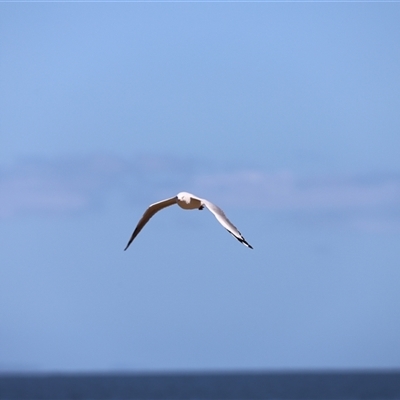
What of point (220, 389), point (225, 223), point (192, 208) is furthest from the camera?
point (220, 389)

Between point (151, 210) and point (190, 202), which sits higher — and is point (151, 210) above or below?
above

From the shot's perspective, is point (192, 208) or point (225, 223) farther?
point (192, 208)

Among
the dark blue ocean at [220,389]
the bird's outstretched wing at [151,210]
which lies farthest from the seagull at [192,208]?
the dark blue ocean at [220,389]

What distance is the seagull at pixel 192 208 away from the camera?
19078 mm

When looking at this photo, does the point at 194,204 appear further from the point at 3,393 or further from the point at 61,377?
the point at 61,377

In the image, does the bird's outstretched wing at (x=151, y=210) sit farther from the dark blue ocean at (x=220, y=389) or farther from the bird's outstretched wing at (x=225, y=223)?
the dark blue ocean at (x=220, y=389)

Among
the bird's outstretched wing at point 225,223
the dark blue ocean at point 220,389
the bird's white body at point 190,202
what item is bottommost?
the bird's outstretched wing at point 225,223

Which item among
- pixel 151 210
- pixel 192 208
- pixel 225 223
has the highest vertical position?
pixel 151 210

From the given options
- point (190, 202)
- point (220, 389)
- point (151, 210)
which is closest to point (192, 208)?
point (190, 202)

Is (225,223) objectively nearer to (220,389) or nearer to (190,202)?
(190,202)

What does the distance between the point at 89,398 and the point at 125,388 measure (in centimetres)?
1457

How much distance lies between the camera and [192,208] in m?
20.9

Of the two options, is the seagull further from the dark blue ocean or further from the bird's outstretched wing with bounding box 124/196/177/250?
the dark blue ocean

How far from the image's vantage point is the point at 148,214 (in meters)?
22.3
